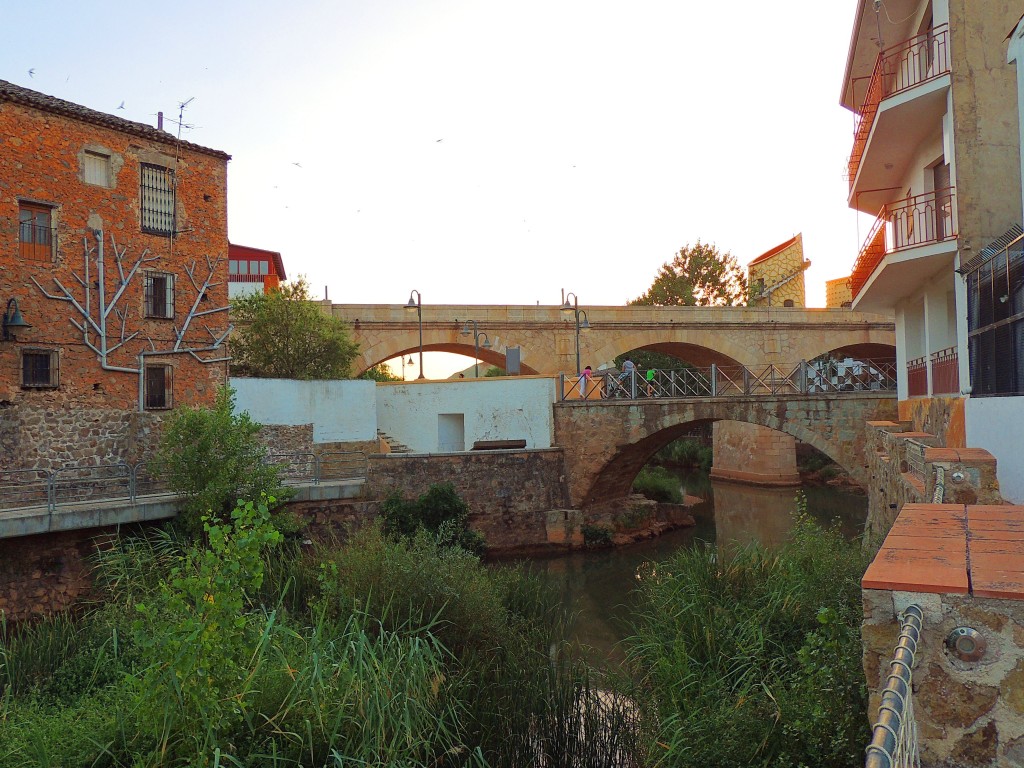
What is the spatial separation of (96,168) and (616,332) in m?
16.2

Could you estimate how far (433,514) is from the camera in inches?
686

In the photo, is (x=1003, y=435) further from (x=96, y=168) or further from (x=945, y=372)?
(x=96, y=168)

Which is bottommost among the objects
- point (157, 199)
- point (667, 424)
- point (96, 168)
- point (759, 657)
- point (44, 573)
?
point (44, 573)

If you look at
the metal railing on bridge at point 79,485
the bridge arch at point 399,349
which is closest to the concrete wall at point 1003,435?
the metal railing on bridge at point 79,485

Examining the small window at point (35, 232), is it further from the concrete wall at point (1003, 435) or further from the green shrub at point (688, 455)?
the green shrub at point (688, 455)

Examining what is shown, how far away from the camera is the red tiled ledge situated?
231 centimetres

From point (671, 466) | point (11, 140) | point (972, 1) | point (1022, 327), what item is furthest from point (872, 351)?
point (11, 140)

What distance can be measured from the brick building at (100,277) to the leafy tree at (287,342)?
307cm

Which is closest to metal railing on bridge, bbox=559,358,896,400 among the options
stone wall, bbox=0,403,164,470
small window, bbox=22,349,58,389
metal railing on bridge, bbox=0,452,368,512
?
metal railing on bridge, bbox=0,452,368,512

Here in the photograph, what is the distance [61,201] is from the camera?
598 inches

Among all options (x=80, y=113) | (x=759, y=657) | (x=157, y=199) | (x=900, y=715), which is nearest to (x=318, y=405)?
(x=157, y=199)

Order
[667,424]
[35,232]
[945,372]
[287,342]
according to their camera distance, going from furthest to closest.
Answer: [287,342]
[667,424]
[35,232]
[945,372]

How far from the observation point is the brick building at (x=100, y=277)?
572 inches

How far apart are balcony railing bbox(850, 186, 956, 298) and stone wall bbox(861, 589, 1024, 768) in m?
8.04
